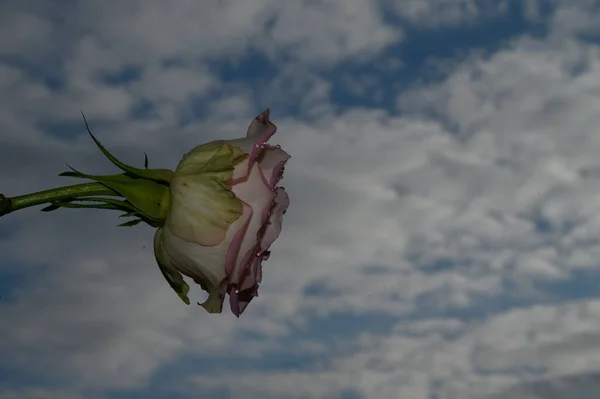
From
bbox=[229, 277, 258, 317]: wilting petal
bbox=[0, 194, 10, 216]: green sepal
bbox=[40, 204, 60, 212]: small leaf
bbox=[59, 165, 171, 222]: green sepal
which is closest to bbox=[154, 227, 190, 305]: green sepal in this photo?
bbox=[59, 165, 171, 222]: green sepal

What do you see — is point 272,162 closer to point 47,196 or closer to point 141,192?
point 141,192

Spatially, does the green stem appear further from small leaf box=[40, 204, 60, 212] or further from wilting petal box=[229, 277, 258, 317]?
wilting petal box=[229, 277, 258, 317]

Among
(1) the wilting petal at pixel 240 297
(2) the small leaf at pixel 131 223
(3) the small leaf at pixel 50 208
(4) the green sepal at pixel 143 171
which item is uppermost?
(4) the green sepal at pixel 143 171

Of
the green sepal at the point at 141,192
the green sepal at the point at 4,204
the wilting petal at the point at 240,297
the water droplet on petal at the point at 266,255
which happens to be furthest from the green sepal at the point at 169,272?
the green sepal at the point at 4,204

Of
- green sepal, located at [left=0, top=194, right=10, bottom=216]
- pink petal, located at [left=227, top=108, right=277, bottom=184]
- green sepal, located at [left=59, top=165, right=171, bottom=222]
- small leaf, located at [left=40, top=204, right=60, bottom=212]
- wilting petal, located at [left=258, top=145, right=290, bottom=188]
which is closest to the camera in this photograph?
green sepal, located at [left=0, top=194, right=10, bottom=216]

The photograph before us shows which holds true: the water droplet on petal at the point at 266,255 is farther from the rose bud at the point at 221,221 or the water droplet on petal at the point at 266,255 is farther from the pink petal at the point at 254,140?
the pink petal at the point at 254,140

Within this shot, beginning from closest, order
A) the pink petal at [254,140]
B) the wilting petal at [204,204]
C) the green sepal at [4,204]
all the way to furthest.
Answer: the green sepal at [4,204] < the wilting petal at [204,204] < the pink petal at [254,140]

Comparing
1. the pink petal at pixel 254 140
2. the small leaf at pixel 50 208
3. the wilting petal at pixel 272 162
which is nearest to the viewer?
the small leaf at pixel 50 208
